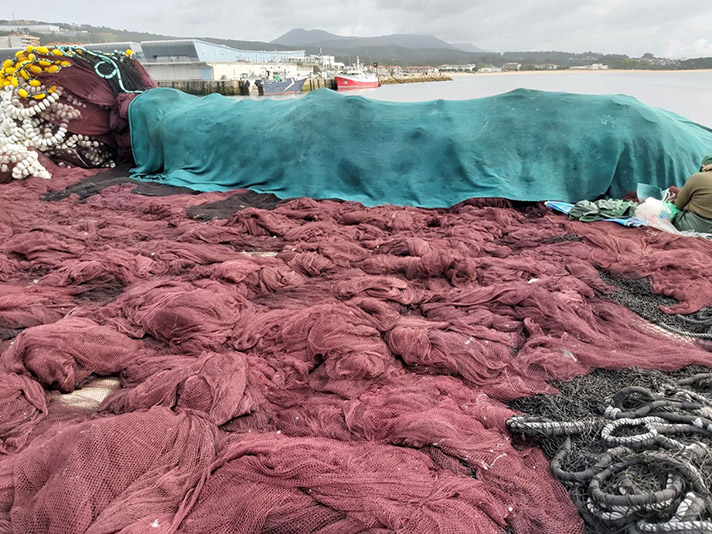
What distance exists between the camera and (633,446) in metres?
1.59

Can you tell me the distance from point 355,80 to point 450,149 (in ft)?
157

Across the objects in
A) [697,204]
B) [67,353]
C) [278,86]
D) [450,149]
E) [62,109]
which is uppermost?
[278,86]

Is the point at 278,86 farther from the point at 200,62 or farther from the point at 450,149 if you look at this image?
the point at 450,149

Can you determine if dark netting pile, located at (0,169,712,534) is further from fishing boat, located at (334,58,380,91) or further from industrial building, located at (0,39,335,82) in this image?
fishing boat, located at (334,58,380,91)

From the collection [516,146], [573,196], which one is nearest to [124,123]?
[516,146]

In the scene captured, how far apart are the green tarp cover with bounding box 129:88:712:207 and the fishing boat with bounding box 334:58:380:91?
4624 centimetres

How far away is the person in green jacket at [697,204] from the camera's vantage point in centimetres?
422

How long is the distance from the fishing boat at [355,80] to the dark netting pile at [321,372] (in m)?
49.4

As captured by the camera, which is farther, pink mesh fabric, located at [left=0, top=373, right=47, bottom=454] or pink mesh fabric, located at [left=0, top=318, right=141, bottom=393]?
pink mesh fabric, located at [left=0, top=318, right=141, bottom=393]

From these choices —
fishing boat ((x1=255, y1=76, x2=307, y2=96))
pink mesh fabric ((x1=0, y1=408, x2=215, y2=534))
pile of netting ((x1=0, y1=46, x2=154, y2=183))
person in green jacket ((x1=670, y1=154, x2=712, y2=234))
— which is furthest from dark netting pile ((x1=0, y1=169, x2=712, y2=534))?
fishing boat ((x1=255, y1=76, x2=307, y2=96))

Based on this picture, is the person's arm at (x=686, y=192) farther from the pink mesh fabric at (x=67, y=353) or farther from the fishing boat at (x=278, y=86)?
the fishing boat at (x=278, y=86)

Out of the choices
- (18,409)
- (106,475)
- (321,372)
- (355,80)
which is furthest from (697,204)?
(355,80)

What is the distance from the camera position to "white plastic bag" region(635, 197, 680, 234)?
4500mm

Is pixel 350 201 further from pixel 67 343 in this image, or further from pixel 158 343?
pixel 67 343
